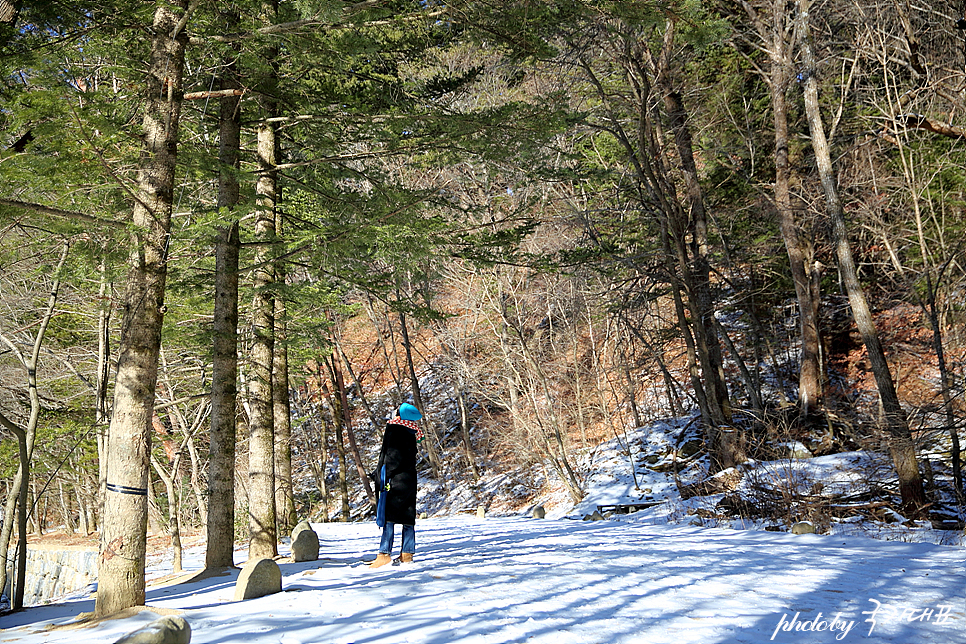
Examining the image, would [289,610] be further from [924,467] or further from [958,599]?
[924,467]

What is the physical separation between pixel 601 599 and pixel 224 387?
5086 millimetres

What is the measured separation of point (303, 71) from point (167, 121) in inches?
99.3

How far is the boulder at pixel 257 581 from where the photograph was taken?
16.8 feet

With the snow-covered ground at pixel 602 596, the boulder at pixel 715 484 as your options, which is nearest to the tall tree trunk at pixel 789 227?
the boulder at pixel 715 484

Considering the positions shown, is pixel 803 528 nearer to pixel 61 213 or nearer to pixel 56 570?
pixel 61 213

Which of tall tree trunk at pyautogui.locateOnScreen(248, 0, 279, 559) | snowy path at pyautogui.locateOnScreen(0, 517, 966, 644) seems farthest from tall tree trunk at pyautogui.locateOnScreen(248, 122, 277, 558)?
snowy path at pyautogui.locateOnScreen(0, 517, 966, 644)

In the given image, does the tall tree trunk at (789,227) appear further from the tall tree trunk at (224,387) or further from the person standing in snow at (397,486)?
the tall tree trunk at (224,387)

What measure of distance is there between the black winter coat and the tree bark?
7.79ft

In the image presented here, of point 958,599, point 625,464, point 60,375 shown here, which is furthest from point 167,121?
point 625,464

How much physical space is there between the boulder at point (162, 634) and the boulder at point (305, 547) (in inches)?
164

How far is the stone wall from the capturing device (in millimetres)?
16719

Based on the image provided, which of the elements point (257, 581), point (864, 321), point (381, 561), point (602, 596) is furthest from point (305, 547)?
point (864, 321)

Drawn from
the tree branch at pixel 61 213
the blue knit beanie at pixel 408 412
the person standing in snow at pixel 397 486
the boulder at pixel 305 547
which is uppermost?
the tree branch at pixel 61 213

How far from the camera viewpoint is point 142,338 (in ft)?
17.8
